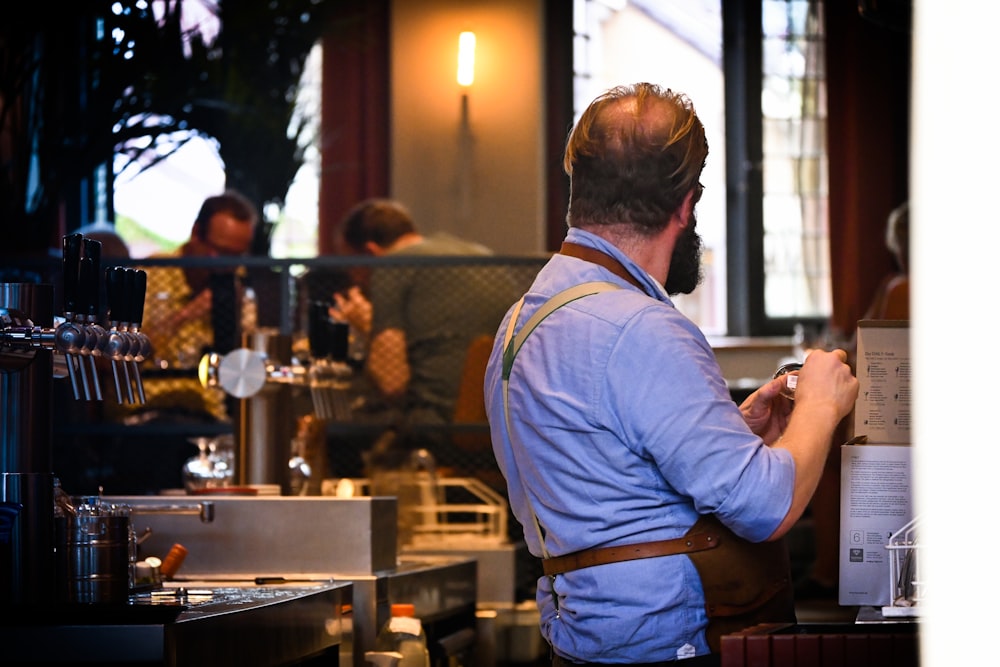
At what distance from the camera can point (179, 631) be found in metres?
1.83

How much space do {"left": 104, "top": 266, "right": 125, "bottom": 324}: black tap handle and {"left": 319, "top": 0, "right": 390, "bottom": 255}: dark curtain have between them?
4.19 metres

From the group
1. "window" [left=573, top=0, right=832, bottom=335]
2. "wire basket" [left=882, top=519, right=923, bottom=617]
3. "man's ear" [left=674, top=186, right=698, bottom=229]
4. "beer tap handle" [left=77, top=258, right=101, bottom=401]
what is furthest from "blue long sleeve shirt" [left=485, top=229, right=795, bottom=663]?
"window" [left=573, top=0, right=832, bottom=335]

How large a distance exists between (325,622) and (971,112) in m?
1.47

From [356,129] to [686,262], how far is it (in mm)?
4657

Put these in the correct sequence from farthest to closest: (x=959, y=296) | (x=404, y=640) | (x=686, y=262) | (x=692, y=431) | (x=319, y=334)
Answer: (x=319, y=334) < (x=404, y=640) < (x=686, y=262) < (x=692, y=431) < (x=959, y=296)

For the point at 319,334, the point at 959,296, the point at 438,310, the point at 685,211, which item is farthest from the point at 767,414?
the point at 438,310

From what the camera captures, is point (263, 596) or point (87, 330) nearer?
point (87, 330)

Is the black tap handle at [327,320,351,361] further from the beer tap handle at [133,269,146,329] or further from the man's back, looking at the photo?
the beer tap handle at [133,269,146,329]

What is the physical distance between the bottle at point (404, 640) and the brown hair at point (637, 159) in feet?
3.48

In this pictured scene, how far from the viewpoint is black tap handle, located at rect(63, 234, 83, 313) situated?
6.71 ft

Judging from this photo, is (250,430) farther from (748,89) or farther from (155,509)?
(748,89)

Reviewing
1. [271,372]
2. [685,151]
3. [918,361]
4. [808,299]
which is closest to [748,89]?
[808,299]

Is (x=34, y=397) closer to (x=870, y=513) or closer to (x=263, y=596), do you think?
(x=263, y=596)

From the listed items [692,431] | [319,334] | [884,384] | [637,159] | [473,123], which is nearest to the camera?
[692,431]
